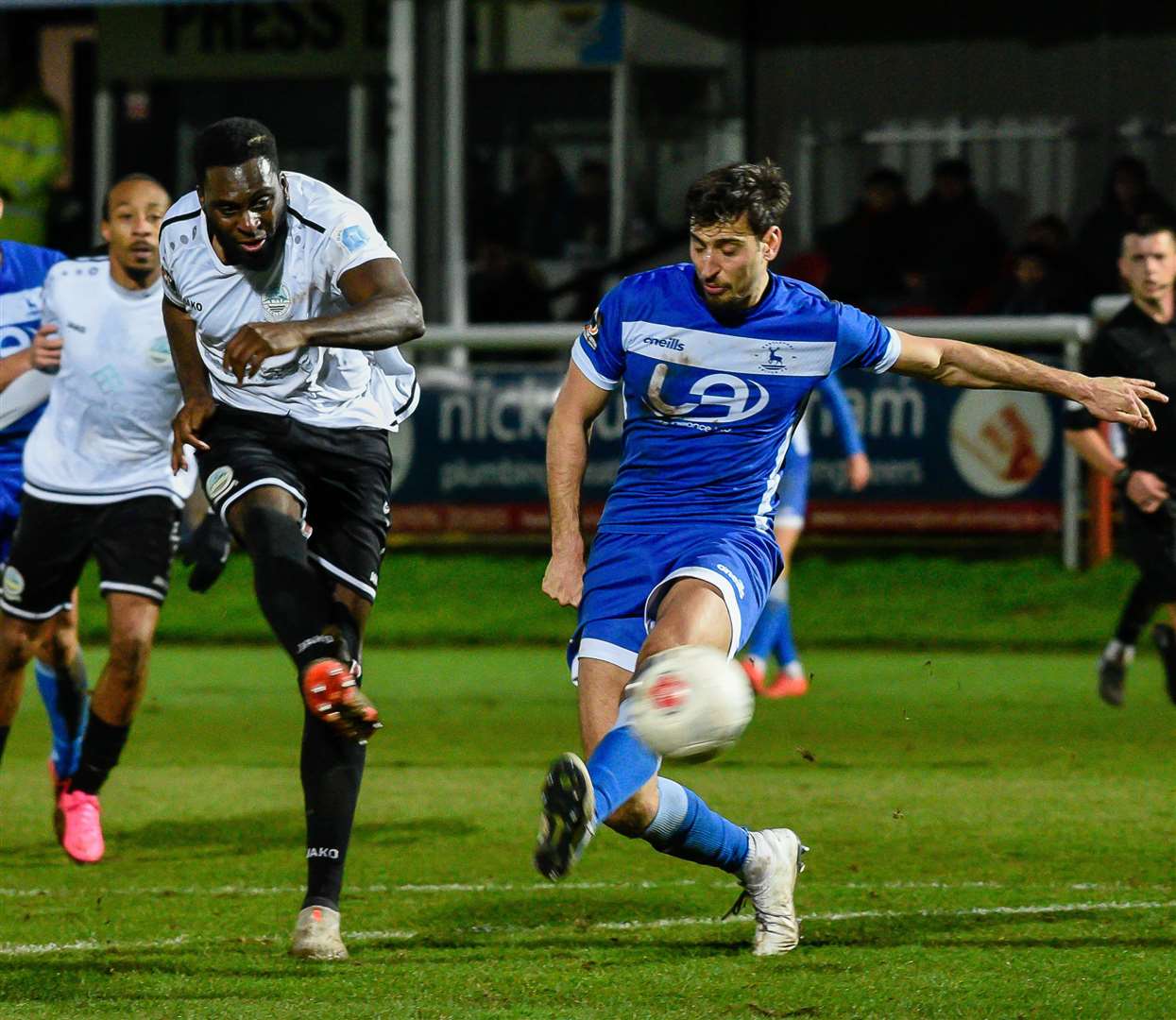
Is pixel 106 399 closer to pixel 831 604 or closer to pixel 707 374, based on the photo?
pixel 707 374

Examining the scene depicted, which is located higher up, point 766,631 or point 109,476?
point 109,476

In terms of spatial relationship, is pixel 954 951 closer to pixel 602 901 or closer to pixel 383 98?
pixel 602 901

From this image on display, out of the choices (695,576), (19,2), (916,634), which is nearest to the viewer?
(695,576)

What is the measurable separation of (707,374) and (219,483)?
137cm

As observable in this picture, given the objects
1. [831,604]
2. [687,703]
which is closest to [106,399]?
[687,703]

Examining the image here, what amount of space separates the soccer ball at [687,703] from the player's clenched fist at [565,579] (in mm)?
506

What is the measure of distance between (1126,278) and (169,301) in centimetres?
436

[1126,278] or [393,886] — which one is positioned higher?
[1126,278]

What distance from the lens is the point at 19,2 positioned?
17609mm

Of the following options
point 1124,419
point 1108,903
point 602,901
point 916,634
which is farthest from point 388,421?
point 916,634

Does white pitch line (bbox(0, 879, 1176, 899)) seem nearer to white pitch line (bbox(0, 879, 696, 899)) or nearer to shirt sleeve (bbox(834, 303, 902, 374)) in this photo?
white pitch line (bbox(0, 879, 696, 899))

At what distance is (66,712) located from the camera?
27.5ft

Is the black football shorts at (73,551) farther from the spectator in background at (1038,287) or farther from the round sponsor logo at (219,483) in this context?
the spectator in background at (1038,287)

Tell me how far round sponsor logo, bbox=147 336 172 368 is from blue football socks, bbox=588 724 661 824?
9.88 feet
